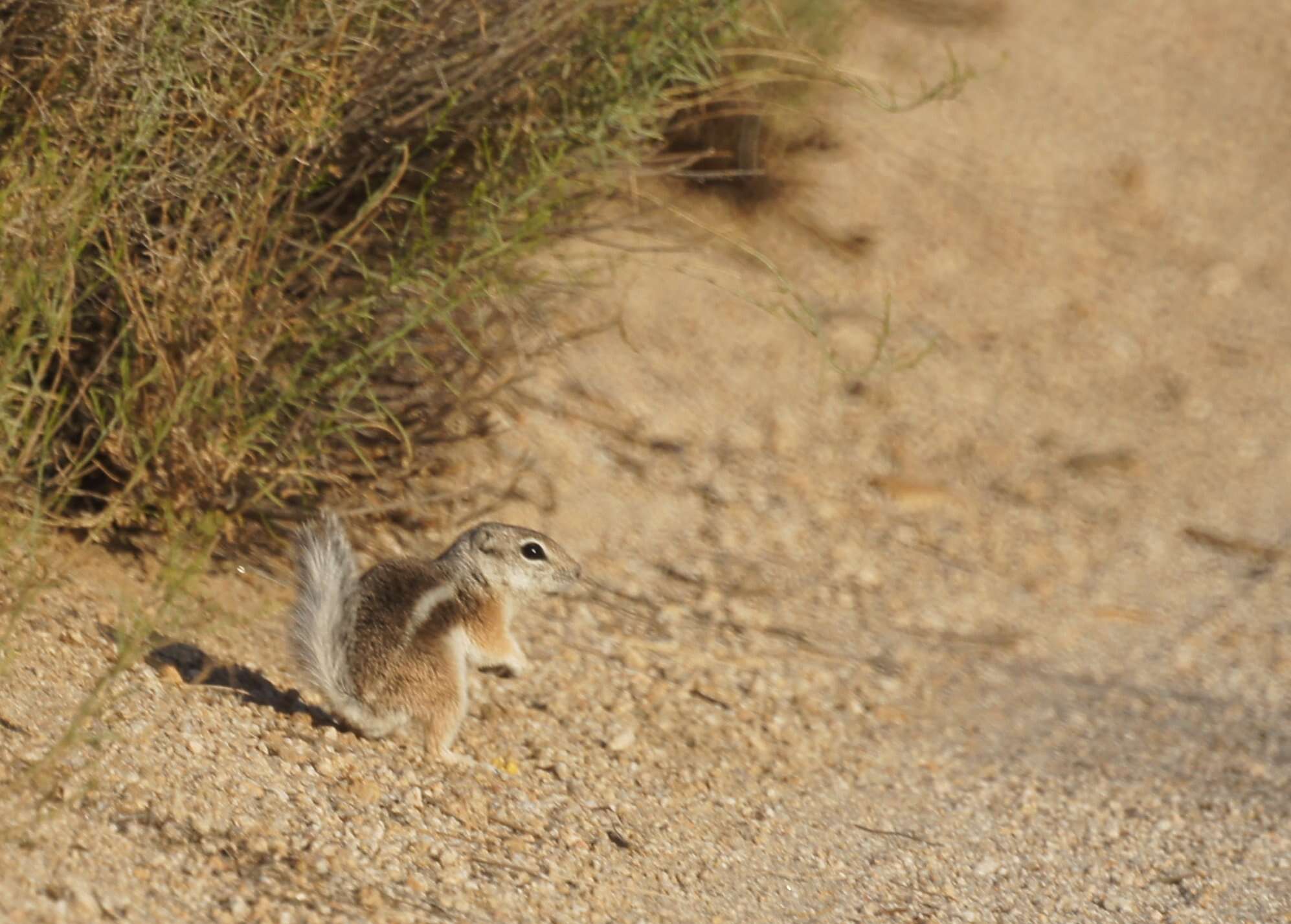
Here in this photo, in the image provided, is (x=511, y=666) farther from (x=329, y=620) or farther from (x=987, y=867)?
(x=987, y=867)

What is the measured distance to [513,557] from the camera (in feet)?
15.1

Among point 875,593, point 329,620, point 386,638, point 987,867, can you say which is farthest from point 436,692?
point 875,593

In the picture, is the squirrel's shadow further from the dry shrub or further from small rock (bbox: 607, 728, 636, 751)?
small rock (bbox: 607, 728, 636, 751)

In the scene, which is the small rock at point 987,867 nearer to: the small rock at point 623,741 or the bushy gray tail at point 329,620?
the small rock at point 623,741

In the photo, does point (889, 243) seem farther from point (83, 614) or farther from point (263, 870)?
point (263, 870)

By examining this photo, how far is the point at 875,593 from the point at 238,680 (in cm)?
286

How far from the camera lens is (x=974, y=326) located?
26.6ft

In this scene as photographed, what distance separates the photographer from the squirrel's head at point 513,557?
15.0 feet

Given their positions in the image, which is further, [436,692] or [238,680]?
[238,680]

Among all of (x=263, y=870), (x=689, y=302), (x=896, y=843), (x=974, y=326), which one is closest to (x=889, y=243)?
(x=974, y=326)

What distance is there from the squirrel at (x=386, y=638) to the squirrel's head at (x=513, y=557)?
4.5 inches

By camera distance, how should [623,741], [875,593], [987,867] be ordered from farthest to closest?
[875,593]
[623,741]
[987,867]

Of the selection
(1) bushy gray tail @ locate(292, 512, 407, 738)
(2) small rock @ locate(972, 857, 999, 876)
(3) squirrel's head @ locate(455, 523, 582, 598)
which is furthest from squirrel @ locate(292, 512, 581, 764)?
(2) small rock @ locate(972, 857, 999, 876)

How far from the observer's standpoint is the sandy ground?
375 centimetres
